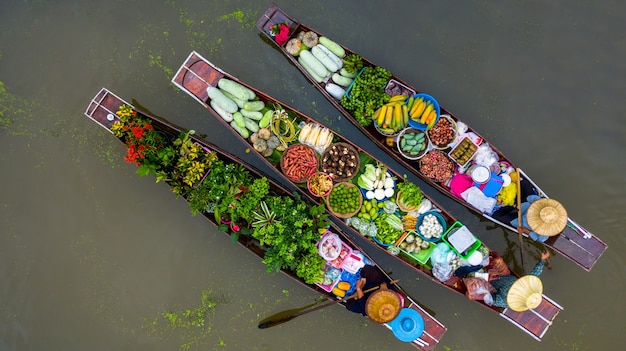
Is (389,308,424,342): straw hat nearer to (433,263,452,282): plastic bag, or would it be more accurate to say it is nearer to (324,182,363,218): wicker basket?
(433,263,452,282): plastic bag

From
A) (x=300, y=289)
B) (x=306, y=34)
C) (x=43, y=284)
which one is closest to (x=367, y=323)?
(x=300, y=289)

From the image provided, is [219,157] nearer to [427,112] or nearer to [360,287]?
[360,287]

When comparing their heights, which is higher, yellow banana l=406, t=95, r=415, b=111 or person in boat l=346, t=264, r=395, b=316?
yellow banana l=406, t=95, r=415, b=111

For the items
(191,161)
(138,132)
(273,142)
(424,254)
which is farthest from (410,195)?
(138,132)

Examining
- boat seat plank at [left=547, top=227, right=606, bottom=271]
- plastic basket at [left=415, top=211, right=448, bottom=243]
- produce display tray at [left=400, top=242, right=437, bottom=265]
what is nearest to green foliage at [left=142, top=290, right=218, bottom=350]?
produce display tray at [left=400, top=242, right=437, bottom=265]

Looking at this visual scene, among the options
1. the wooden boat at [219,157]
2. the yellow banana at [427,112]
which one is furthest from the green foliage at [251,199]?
the yellow banana at [427,112]

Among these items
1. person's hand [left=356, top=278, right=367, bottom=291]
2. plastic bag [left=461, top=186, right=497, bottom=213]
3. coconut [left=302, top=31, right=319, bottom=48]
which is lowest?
person's hand [left=356, top=278, right=367, bottom=291]

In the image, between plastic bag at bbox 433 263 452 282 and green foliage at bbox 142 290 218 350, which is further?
green foliage at bbox 142 290 218 350
